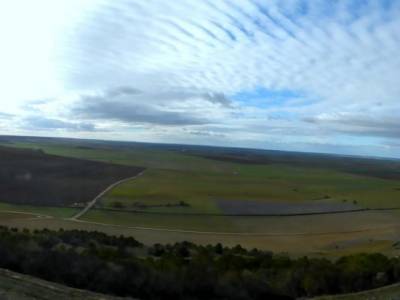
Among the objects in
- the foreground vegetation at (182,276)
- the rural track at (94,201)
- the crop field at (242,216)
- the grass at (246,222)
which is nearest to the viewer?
the foreground vegetation at (182,276)

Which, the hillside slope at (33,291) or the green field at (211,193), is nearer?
the hillside slope at (33,291)

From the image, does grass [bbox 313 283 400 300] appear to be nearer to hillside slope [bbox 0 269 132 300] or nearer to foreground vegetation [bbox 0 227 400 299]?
foreground vegetation [bbox 0 227 400 299]

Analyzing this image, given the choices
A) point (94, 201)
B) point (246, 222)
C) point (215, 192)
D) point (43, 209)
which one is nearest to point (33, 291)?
point (246, 222)

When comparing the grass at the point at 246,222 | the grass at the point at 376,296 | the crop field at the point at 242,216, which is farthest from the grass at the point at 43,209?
the grass at the point at 376,296

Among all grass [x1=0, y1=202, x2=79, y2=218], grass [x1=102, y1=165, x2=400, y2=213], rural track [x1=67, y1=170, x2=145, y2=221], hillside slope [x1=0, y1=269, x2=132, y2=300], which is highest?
hillside slope [x1=0, y1=269, x2=132, y2=300]

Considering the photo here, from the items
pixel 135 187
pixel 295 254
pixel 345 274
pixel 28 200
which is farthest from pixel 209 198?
pixel 345 274

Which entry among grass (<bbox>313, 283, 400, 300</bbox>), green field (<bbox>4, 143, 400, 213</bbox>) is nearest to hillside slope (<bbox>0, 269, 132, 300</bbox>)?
grass (<bbox>313, 283, 400, 300</bbox>)

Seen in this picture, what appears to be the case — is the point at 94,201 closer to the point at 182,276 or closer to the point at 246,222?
the point at 246,222

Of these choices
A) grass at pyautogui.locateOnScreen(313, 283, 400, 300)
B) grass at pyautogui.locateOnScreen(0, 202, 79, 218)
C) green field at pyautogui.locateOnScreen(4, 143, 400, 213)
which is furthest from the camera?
green field at pyautogui.locateOnScreen(4, 143, 400, 213)

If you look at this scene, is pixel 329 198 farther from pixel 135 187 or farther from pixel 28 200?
pixel 28 200

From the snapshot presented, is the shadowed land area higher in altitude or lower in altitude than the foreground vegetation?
lower

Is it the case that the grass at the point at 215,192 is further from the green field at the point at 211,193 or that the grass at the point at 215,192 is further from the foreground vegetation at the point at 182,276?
the foreground vegetation at the point at 182,276

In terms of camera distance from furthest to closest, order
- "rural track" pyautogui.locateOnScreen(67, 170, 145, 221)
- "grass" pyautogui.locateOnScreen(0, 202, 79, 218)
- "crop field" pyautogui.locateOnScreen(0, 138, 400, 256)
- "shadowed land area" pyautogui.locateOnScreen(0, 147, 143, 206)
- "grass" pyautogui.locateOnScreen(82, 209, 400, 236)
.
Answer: "shadowed land area" pyautogui.locateOnScreen(0, 147, 143, 206) < "grass" pyautogui.locateOnScreen(0, 202, 79, 218) < "rural track" pyautogui.locateOnScreen(67, 170, 145, 221) < "grass" pyautogui.locateOnScreen(82, 209, 400, 236) < "crop field" pyautogui.locateOnScreen(0, 138, 400, 256)
